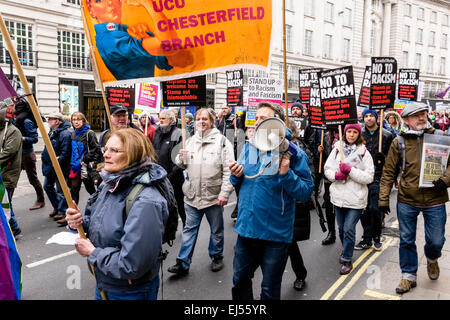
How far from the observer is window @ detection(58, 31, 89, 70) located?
22.0 m

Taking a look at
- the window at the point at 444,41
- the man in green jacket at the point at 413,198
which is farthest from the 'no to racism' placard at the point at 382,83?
the window at the point at 444,41

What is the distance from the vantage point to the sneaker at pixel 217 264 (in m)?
4.63

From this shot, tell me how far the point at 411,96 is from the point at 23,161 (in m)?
10.7

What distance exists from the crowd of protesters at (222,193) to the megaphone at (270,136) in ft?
0.20

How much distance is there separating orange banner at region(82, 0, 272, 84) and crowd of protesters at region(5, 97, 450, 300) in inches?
29.0

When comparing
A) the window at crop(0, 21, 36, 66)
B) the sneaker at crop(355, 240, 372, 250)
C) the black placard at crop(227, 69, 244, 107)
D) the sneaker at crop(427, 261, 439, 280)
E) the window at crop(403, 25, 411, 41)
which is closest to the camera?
the sneaker at crop(427, 261, 439, 280)

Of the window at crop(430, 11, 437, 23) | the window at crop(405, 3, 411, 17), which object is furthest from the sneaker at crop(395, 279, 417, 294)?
the window at crop(430, 11, 437, 23)

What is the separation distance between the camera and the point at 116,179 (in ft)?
7.49

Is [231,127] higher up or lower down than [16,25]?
lower down

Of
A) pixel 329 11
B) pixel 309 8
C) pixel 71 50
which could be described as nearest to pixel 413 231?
pixel 71 50

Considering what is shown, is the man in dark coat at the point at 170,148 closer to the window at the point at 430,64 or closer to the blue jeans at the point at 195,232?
the blue jeans at the point at 195,232

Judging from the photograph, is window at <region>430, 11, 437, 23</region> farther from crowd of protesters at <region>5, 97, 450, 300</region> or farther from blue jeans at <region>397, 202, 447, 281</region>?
blue jeans at <region>397, 202, 447, 281</region>

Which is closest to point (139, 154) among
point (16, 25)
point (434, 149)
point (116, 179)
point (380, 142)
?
point (116, 179)
